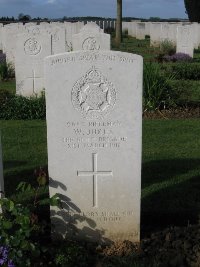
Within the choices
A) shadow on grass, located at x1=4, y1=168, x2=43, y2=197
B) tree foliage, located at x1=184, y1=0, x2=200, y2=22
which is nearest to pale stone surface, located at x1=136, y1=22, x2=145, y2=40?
tree foliage, located at x1=184, y1=0, x2=200, y2=22

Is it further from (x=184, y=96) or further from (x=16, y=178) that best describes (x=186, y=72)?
(x=16, y=178)

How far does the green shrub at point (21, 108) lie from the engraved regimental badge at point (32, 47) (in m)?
0.96

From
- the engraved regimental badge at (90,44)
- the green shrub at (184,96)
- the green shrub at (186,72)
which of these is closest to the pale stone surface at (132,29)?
the green shrub at (186,72)

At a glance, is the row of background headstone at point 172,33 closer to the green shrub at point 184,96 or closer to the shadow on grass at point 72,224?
the green shrub at point 184,96

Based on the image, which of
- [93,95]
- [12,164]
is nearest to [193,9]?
[12,164]

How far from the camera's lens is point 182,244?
3.98m

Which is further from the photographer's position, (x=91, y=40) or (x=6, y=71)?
(x=6, y=71)

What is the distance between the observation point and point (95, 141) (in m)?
3.93

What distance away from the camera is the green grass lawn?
4.73 meters

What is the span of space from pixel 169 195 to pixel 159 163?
3.54ft

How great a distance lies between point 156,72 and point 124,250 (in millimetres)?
5591

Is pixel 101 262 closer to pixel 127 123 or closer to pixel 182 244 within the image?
pixel 182 244

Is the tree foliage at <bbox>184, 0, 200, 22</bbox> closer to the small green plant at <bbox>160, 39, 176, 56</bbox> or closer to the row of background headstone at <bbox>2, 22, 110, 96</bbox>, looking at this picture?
the small green plant at <bbox>160, 39, 176, 56</bbox>

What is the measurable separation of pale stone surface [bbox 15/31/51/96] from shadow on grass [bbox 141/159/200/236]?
13.5ft
